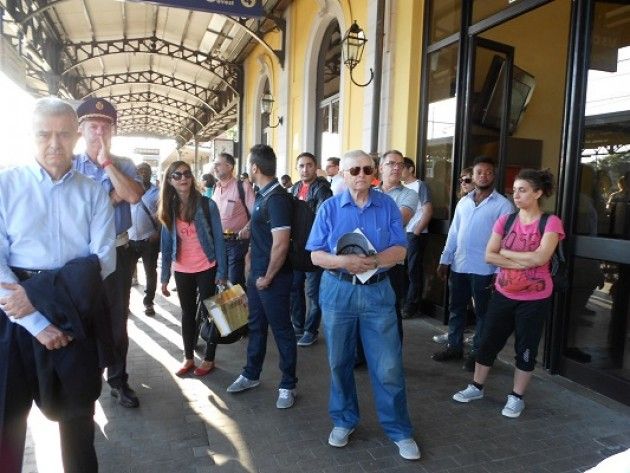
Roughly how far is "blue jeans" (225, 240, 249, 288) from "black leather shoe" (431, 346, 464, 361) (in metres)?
2.14

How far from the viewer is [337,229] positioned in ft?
9.00

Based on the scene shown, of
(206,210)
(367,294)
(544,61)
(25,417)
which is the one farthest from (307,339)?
(544,61)

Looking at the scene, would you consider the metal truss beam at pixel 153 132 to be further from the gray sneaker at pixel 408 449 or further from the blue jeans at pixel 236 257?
the gray sneaker at pixel 408 449

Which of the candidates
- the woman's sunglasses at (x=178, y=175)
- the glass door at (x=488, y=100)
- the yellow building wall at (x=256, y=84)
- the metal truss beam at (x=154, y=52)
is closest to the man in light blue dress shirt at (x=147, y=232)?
the woman's sunglasses at (x=178, y=175)

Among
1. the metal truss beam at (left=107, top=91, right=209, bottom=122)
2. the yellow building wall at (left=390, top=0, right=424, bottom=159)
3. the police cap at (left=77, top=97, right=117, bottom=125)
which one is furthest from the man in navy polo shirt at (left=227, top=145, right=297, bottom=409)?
the metal truss beam at (left=107, top=91, right=209, bottom=122)

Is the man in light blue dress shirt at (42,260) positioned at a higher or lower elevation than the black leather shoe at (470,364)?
higher

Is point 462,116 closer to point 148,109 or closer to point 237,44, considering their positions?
point 237,44

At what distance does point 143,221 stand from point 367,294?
313 cm

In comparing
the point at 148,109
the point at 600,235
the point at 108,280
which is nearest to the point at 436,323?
the point at 600,235

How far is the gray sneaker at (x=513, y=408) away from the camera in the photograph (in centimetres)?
325

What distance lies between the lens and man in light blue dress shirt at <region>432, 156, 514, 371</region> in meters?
3.97

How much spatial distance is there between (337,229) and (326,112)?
7.56 metres

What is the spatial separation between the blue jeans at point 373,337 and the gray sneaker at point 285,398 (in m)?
0.66

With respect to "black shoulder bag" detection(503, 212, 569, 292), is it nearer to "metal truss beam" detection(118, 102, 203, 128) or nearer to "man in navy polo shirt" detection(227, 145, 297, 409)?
"man in navy polo shirt" detection(227, 145, 297, 409)
